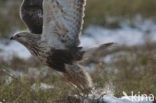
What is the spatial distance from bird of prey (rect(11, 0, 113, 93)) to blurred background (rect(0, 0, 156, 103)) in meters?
0.21

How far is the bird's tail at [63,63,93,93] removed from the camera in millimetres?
4418

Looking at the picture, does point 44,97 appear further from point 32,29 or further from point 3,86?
point 32,29

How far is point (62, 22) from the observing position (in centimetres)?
448

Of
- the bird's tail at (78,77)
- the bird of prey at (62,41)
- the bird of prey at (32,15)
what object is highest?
the bird of prey at (32,15)

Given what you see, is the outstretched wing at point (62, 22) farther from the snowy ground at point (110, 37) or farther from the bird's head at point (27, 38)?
the snowy ground at point (110, 37)

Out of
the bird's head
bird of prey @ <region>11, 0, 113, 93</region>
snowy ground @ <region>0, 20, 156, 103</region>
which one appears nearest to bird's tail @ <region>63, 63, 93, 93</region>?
bird of prey @ <region>11, 0, 113, 93</region>

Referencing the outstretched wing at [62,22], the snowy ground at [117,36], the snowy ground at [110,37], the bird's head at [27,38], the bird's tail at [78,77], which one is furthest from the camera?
the snowy ground at [117,36]

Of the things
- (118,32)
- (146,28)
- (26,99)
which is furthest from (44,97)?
(146,28)

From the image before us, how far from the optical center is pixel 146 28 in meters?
11.5

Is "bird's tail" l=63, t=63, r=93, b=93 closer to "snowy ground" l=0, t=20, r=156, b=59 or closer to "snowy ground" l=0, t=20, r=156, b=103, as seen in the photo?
"snowy ground" l=0, t=20, r=156, b=103

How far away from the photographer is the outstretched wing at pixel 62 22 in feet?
14.1

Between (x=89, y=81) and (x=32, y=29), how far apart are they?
0.95 metres

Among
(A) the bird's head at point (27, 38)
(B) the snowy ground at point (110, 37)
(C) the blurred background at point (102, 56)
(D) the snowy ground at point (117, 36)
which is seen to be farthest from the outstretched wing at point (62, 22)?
(D) the snowy ground at point (117, 36)

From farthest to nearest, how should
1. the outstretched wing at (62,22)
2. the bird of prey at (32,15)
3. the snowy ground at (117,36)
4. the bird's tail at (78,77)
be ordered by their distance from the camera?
1. the snowy ground at (117,36)
2. the bird of prey at (32,15)
3. the bird's tail at (78,77)
4. the outstretched wing at (62,22)
